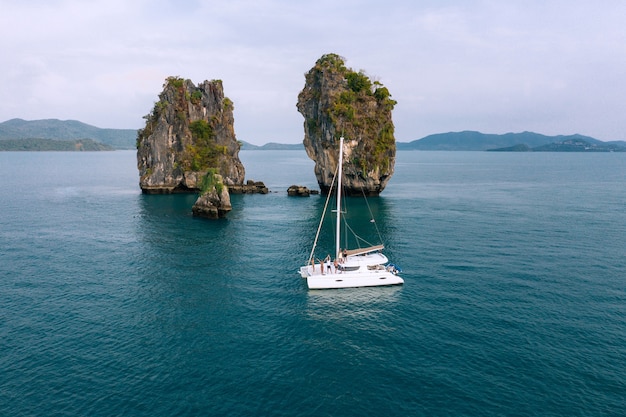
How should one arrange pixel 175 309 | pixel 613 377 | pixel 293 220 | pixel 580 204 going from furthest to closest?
pixel 580 204 < pixel 293 220 < pixel 175 309 < pixel 613 377

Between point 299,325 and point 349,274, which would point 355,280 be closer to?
point 349,274

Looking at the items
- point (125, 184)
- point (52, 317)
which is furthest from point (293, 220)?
point (125, 184)

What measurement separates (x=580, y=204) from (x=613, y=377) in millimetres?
78189

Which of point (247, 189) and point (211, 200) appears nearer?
point (211, 200)

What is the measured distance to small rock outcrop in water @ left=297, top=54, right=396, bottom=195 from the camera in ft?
338

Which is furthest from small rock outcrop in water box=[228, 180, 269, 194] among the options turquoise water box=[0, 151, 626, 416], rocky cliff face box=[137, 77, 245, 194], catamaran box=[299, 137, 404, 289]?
catamaran box=[299, 137, 404, 289]

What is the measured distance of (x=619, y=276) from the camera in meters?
45.9

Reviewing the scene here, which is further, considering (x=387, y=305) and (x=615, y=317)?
(x=387, y=305)

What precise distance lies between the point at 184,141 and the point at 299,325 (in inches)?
3591

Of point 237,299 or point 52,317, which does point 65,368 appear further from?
point 237,299

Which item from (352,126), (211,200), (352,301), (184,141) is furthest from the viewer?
(184,141)

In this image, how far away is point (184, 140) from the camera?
114062 mm

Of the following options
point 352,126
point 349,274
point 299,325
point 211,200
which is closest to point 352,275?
point 349,274

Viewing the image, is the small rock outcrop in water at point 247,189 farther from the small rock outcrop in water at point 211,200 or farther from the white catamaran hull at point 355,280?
the white catamaran hull at point 355,280
